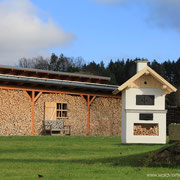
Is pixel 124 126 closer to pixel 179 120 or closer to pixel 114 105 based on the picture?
pixel 114 105

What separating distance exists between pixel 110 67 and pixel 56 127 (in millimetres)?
47902

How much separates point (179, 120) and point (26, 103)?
38.9 ft

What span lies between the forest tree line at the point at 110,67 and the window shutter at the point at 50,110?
121 ft

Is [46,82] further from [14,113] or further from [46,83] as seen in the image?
[14,113]

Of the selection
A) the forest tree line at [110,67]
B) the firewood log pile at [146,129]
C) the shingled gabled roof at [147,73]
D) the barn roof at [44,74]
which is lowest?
the firewood log pile at [146,129]

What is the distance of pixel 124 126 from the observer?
64.2 ft

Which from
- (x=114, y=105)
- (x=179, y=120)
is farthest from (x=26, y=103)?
(x=179, y=120)

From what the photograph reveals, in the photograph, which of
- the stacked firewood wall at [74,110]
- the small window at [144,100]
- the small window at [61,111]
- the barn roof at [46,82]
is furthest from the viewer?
the small window at [61,111]

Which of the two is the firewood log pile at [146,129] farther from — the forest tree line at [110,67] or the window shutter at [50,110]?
the forest tree line at [110,67]

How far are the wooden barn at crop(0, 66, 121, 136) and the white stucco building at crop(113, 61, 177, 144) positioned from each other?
346 inches

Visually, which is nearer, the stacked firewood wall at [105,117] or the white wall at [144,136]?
the white wall at [144,136]

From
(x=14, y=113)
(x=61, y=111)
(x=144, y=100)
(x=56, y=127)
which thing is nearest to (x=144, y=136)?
(x=144, y=100)

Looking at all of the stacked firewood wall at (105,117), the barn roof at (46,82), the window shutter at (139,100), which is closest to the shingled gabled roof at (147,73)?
the window shutter at (139,100)

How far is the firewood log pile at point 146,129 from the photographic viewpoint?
64.1 ft
